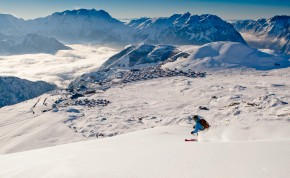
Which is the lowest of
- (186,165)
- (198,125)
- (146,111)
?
(146,111)

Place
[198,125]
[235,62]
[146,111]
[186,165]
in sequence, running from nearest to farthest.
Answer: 1. [186,165]
2. [198,125]
3. [146,111]
4. [235,62]

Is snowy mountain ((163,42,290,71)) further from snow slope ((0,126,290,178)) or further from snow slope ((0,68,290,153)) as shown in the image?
snow slope ((0,126,290,178))

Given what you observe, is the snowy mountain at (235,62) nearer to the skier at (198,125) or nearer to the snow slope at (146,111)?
the snow slope at (146,111)

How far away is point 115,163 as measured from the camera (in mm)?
9750

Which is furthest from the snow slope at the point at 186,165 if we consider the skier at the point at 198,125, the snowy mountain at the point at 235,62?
the snowy mountain at the point at 235,62

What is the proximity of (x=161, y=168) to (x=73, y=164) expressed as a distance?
3.06 m

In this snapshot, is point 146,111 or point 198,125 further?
point 146,111

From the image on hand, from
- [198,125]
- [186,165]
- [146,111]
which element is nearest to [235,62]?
[146,111]

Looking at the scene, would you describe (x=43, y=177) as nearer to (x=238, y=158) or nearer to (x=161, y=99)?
(x=238, y=158)

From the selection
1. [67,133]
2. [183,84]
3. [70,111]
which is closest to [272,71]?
[183,84]

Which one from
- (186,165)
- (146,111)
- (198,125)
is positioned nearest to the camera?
(186,165)

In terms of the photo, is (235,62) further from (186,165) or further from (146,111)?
(186,165)

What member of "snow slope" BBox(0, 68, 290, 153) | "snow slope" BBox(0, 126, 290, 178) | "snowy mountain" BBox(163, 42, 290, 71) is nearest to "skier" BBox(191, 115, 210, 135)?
"snow slope" BBox(0, 68, 290, 153)

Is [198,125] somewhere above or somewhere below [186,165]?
below
